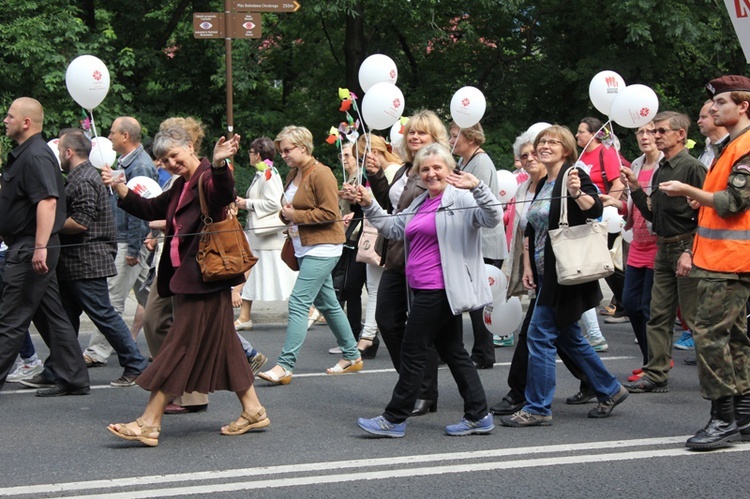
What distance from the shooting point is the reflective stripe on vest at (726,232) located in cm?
565

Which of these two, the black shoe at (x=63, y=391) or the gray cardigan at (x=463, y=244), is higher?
the gray cardigan at (x=463, y=244)

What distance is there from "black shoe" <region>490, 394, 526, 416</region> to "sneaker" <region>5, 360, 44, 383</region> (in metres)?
3.57

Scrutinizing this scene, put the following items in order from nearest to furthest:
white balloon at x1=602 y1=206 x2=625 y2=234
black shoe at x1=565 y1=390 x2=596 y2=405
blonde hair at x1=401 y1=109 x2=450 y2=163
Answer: blonde hair at x1=401 y1=109 x2=450 y2=163 → black shoe at x1=565 y1=390 x2=596 y2=405 → white balloon at x1=602 y1=206 x2=625 y2=234

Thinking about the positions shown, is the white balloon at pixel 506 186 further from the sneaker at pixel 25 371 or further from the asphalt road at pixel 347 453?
the sneaker at pixel 25 371

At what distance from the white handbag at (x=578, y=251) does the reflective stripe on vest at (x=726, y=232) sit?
589 millimetres

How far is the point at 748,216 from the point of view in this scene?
5.65 meters

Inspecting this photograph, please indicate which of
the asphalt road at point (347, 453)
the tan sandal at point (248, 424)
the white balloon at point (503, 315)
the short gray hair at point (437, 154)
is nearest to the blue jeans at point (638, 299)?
the asphalt road at point (347, 453)

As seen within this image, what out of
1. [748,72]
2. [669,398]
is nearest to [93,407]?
[669,398]

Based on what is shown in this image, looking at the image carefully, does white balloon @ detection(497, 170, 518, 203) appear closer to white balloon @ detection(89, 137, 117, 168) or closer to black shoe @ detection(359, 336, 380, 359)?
black shoe @ detection(359, 336, 380, 359)

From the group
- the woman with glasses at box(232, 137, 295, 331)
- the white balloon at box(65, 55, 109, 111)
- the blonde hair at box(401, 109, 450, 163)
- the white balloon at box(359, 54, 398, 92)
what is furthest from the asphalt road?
the woman with glasses at box(232, 137, 295, 331)

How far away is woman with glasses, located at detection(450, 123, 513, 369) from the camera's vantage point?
800cm

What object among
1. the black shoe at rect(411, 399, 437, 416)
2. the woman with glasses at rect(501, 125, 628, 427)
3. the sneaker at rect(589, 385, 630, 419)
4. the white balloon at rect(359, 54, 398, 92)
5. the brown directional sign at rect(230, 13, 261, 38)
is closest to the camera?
the woman with glasses at rect(501, 125, 628, 427)

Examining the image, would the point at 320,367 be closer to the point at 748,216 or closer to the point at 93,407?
the point at 93,407

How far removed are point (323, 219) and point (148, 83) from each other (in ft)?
40.4
